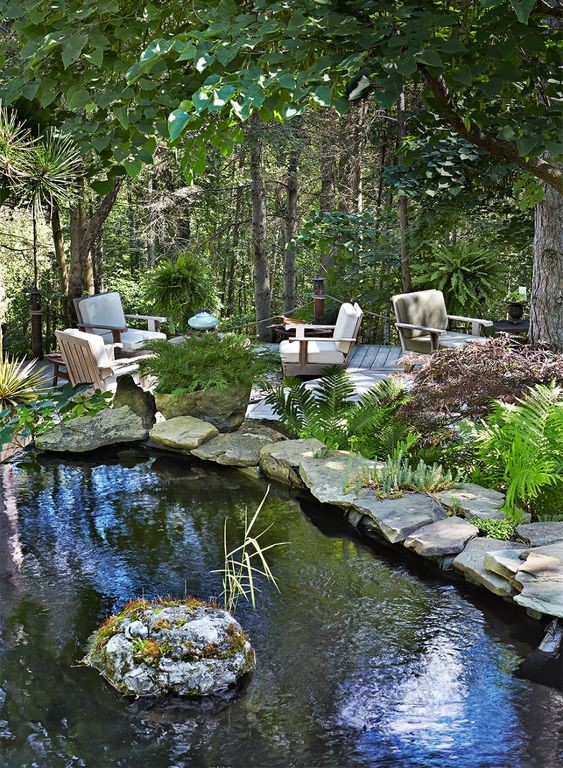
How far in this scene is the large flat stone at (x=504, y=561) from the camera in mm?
4074

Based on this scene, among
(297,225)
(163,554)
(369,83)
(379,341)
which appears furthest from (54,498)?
(297,225)

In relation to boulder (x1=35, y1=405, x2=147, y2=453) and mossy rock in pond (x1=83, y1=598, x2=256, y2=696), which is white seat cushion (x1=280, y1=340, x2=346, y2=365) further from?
mossy rock in pond (x1=83, y1=598, x2=256, y2=696)

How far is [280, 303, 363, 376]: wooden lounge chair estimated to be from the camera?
8.67 m

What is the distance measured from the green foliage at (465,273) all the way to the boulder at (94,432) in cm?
451

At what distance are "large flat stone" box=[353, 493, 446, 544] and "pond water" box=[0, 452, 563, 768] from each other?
15cm

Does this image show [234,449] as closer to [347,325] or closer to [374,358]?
[347,325]

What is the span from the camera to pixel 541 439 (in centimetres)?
478

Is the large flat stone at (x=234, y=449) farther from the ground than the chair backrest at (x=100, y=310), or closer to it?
closer to it

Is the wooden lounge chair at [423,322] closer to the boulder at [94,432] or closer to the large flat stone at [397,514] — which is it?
the boulder at [94,432]

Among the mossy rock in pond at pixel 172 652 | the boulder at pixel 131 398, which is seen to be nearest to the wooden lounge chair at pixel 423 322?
the boulder at pixel 131 398

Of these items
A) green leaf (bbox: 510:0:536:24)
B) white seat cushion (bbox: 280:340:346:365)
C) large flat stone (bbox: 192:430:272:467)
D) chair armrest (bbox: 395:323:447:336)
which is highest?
green leaf (bbox: 510:0:536:24)

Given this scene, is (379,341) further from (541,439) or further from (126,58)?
(126,58)

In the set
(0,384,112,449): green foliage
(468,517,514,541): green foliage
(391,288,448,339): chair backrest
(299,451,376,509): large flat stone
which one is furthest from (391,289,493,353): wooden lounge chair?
Result: (468,517,514,541): green foliage

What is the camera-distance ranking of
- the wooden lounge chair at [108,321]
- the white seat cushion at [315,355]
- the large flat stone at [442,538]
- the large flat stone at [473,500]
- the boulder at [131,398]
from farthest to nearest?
the wooden lounge chair at [108,321]
the white seat cushion at [315,355]
the boulder at [131,398]
the large flat stone at [473,500]
the large flat stone at [442,538]
